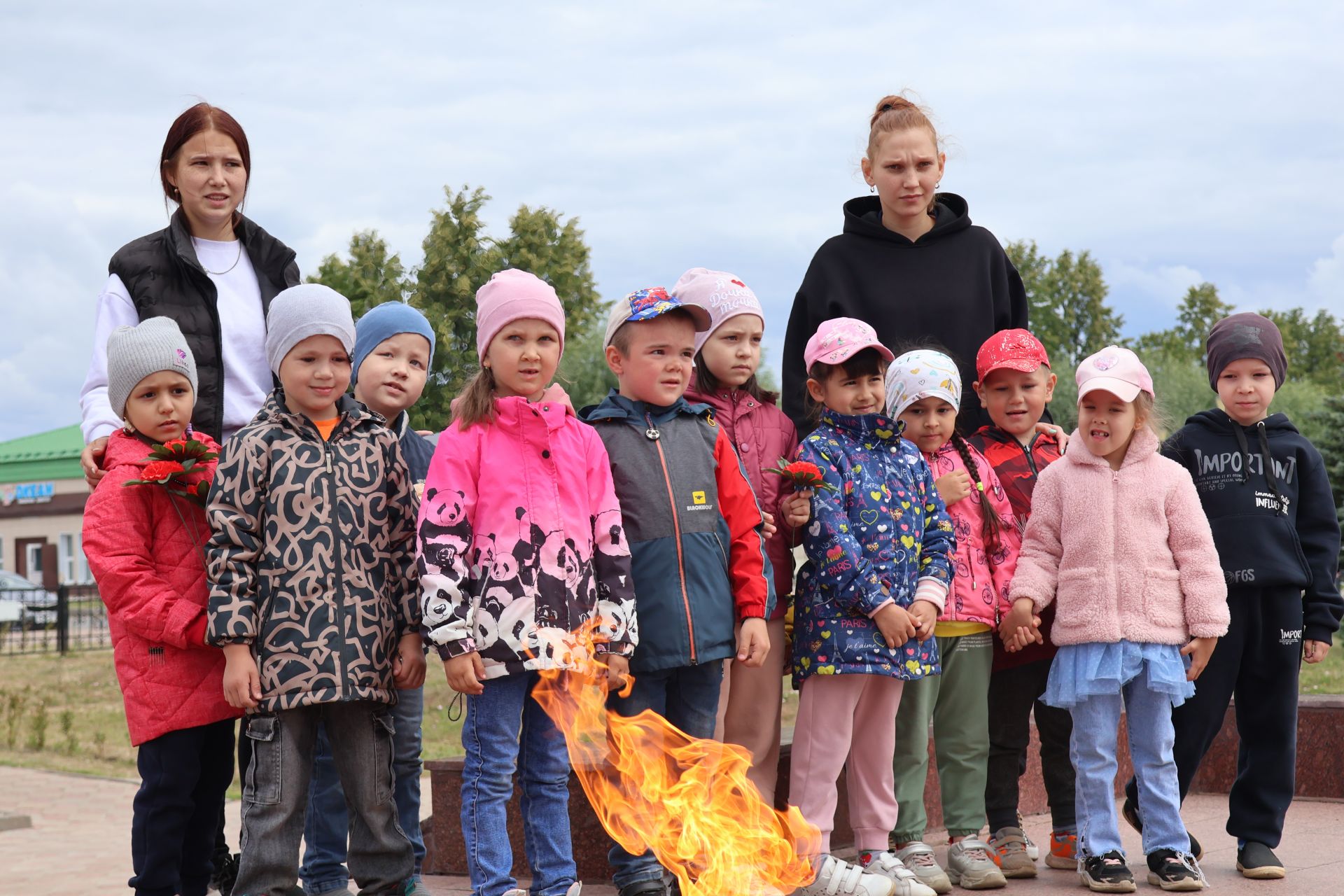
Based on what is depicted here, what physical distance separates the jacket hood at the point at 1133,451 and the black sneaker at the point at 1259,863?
1613 millimetres

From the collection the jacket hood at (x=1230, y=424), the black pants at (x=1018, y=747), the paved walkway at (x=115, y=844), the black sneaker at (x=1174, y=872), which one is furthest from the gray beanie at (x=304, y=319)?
the black sneaker at (x=1174, y=872)

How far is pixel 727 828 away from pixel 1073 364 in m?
37.3

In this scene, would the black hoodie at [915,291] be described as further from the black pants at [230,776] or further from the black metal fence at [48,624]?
the black metal fence at [48,624]

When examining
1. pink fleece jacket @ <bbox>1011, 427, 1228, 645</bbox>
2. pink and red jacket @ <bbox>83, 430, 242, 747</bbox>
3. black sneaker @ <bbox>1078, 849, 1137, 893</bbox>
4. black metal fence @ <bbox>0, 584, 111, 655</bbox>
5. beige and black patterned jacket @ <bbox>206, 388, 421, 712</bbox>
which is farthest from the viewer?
black metal fence @ <bbox>0, 584, 111, 655</bbox>

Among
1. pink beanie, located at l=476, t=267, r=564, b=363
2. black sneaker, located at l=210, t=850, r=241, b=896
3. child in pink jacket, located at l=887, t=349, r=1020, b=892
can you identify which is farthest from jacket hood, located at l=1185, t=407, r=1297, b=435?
black sneaker, located at l=210, t=850, r=241, b=896

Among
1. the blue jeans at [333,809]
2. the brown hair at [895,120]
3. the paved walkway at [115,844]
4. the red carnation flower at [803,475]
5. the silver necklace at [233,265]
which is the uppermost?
the brown hair at [895,120]

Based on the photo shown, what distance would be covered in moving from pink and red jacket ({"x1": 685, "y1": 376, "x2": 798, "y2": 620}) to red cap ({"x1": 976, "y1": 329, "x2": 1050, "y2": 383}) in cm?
89

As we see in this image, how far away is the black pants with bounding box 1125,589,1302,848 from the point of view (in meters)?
5.32

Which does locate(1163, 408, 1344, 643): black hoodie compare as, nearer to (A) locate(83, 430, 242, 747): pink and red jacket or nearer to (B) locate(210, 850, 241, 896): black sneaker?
(A) locate(83, 430, 242, 747): pink and red jacket

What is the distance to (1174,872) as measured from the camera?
494 centimetres

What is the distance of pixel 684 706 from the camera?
476 centimetres

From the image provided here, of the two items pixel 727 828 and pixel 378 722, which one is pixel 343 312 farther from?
pixel 727 828

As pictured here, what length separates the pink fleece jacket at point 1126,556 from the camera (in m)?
4.99

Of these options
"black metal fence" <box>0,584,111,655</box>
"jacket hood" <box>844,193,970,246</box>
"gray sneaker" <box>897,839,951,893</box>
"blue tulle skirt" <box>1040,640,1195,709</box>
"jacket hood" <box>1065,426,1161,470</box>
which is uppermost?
"jacket hood" <box>844,193,970,246</box>
